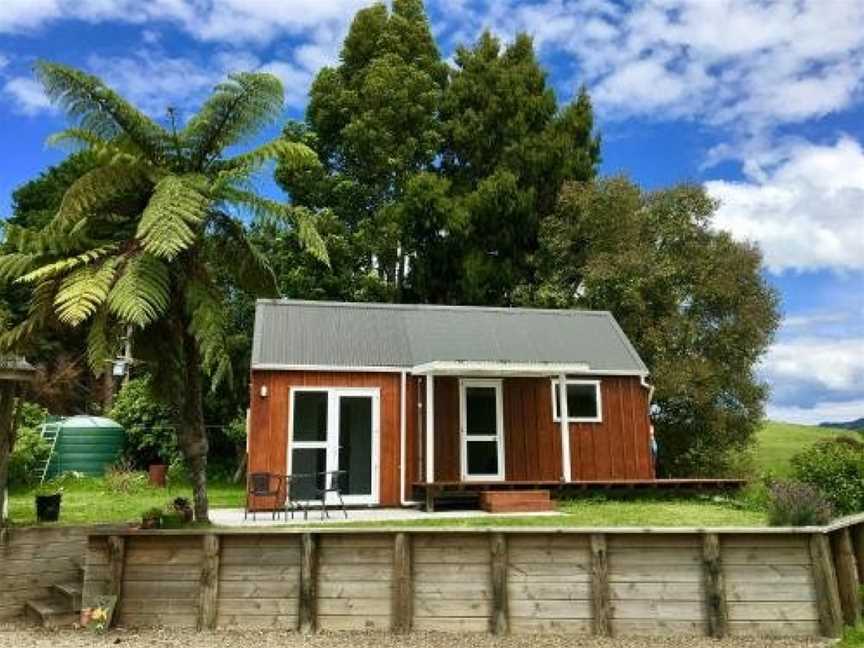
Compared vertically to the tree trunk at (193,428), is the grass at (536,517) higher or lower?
lower

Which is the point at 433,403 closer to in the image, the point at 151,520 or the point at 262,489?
the point at 262,489

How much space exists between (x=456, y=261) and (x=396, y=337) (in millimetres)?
10600

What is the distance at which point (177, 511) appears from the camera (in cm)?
927

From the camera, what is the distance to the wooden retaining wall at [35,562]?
7.26 metres

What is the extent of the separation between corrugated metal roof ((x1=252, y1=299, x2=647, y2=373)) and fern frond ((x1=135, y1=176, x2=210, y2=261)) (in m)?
6.34

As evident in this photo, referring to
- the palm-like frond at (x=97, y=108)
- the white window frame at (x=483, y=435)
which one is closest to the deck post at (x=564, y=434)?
the white window frame at (x=483, y=435)

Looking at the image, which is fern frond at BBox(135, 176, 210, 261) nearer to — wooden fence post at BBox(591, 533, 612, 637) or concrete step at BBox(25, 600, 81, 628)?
concrete step at BBox(25, 600, 81, 628)

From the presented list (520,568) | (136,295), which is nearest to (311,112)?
(136,295)

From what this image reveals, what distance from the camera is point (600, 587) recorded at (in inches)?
260

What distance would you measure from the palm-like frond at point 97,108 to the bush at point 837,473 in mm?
9978

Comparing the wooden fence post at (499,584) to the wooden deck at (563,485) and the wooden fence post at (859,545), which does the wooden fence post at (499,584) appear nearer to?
the wooden fence post at (859,545)

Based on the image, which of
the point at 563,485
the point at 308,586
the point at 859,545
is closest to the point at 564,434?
the point at 563,485

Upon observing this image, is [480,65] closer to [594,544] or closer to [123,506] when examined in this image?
[123,506]

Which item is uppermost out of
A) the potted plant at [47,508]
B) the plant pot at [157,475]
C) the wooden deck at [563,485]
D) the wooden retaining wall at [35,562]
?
the plant pot at [157,475]
